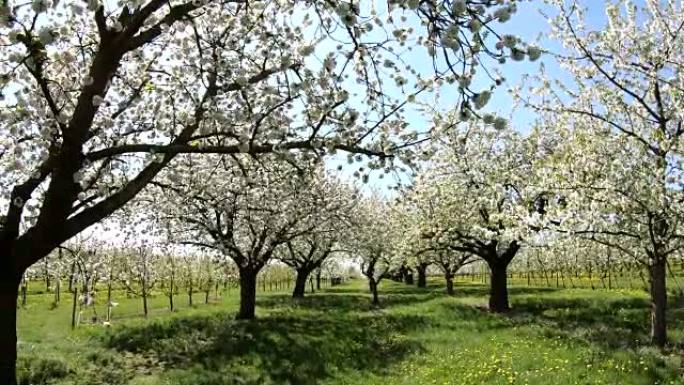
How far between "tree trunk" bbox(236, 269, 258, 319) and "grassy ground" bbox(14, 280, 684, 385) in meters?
0.72

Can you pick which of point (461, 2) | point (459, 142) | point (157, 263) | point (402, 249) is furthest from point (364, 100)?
point (157, 263)

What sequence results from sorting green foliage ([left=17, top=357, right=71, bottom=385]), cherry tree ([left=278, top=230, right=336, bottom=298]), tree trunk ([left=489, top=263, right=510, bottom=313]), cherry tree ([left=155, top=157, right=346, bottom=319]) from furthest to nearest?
cherry tree ([left=278, top=230, right=336, bottom=298]) → tree trunk ([left=489, top=263, right=510, bottom=313]) → cherry tree ([left=155, top=157, right=346, bottom=319]) → green foliage ([left=17, top=357, right=71, bottom=385])

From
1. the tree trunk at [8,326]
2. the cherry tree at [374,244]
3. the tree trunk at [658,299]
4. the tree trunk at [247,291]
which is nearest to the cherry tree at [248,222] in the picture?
the tree trunk at [247,291]

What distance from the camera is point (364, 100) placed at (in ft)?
27.6

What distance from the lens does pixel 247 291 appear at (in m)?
26.2

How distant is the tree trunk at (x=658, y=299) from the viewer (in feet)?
52.7

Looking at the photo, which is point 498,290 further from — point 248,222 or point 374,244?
point 374,244

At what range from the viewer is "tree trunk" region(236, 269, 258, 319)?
25.6 meters

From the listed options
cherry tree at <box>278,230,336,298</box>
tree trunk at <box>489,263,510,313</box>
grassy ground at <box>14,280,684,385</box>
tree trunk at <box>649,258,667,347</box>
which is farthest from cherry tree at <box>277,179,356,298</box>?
tree trunk at <box>649,258,667,347</box>

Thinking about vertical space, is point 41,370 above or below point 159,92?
below

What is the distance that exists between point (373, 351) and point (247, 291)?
8.62 metres

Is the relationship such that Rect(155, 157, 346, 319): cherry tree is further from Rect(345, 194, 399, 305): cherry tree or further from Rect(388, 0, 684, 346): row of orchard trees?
Rect(345, 194, 399, 305): cherry tree

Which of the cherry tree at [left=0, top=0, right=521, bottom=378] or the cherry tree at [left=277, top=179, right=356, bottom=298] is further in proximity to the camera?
the cherry tree at [left=277, top=179, right=356, bottom=298]

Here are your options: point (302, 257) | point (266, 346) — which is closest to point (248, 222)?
point (266, 346)
